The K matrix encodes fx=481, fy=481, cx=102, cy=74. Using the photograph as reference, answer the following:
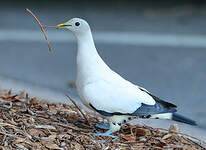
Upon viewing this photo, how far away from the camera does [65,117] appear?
3668 millimetres

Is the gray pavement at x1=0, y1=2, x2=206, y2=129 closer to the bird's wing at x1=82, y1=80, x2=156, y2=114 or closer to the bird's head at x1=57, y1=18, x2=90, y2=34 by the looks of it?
the bird's wing at x1=82, y1=80, x2=156, y2=114

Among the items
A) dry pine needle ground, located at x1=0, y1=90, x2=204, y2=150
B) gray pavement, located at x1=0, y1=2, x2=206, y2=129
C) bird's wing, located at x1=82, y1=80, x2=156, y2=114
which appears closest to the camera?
dry pine needle ground, located at x1=0, y1=90, x2=204, y2=150

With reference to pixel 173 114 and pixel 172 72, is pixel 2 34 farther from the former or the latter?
pixel 173 114

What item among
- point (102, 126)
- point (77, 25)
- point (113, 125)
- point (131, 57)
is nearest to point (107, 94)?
point (113, 125)

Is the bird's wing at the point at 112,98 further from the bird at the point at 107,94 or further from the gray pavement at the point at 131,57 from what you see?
the gray pavement at the point at 131,57

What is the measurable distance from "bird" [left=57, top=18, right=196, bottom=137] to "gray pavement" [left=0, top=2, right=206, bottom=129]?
2.13 metres

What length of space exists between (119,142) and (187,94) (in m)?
3.00

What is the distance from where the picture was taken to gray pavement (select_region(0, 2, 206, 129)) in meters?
6.33

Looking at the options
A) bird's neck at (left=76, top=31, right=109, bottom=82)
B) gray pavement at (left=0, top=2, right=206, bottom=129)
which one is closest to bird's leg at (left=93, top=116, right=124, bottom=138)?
bird's neck at (left=76, top=31, right=109, bottom=82)

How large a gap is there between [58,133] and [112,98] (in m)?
0.44

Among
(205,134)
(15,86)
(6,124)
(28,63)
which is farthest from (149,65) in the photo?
(6,124)

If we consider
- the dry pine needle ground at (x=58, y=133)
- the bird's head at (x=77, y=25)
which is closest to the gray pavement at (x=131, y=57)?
the dry pine needle ground at (x=58, y=133)

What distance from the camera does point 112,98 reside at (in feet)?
10.9

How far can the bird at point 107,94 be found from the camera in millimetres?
3314
